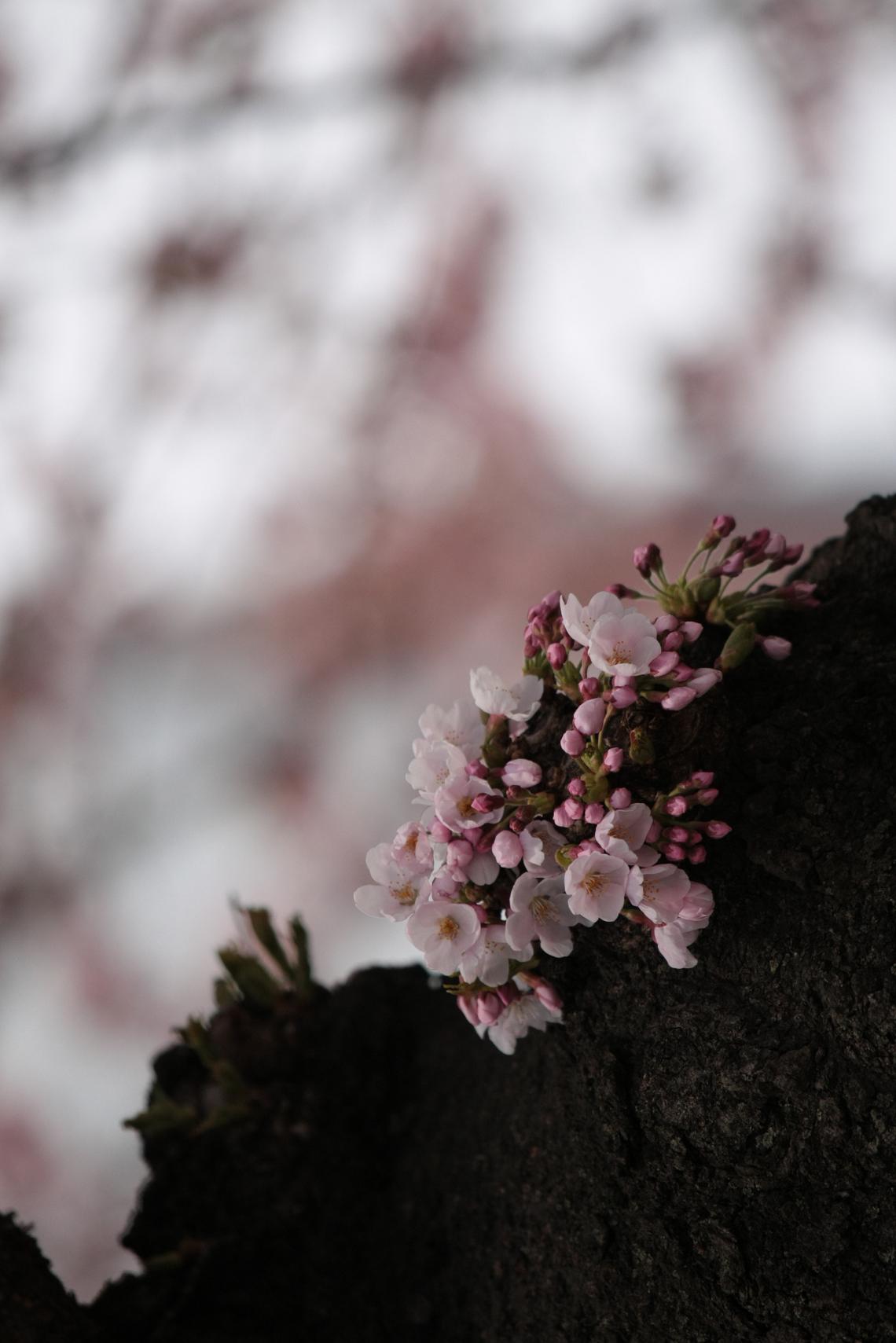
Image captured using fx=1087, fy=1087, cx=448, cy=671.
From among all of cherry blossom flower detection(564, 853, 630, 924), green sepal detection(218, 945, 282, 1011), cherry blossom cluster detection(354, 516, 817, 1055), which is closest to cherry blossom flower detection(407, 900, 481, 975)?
cherry blossom cluster detection(354, 516, 817, 1055)

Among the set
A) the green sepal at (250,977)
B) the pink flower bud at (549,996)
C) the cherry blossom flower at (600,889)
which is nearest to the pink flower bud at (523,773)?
the cherry blossom flower at (600,889)

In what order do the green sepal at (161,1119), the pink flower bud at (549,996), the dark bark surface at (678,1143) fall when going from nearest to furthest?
the dark bark surface at (678,1143) < the pink flower bud at (549,996) < the green sepal at (161,1119)

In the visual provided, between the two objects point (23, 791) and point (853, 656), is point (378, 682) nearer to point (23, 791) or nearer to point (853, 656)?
point (23, 791)

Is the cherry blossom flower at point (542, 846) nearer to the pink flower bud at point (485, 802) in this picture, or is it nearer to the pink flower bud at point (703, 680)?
the pink flower bud at point (485, 802)

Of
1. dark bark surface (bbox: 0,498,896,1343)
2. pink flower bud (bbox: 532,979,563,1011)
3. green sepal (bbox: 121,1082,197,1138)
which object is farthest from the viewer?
green sepal (bbox: 121,1082,197,1138)

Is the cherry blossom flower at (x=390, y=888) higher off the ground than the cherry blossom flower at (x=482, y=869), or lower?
higher

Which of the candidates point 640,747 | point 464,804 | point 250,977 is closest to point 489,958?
point 464,804

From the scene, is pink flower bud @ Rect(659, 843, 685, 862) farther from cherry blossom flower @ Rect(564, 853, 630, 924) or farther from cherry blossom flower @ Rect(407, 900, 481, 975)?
cherry blossom flower @ Rect(407, 900, 481, 975)

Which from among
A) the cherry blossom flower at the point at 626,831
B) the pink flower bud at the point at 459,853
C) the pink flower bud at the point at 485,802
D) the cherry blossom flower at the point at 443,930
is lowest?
the cherry blossom flower at the point at 626,831

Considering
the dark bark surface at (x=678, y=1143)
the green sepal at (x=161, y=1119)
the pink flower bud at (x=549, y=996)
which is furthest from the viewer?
the green sepal at (x=161, y=1119)
